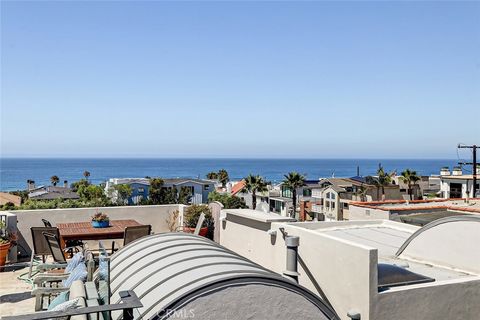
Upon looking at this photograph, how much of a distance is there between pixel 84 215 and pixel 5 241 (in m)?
2.60

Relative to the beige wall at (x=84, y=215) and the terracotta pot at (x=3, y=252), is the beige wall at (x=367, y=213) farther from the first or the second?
the terracotta pot at (x=3, y=252)

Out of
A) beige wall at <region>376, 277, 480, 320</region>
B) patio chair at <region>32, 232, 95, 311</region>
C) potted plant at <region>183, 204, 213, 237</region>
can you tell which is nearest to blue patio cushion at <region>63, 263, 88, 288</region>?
patio chair at <region>32, 232, 95, 311</region>

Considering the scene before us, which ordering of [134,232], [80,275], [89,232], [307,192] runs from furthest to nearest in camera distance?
[307,192] < [89,232] < [134,232] < [80,275]

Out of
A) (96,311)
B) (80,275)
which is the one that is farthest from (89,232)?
(96,311)

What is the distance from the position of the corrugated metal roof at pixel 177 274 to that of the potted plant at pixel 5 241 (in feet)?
22.8

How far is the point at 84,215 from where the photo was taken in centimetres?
1334

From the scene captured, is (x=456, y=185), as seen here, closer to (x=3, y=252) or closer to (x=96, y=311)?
(x=3, y=252)

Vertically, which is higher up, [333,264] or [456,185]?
[333,264]

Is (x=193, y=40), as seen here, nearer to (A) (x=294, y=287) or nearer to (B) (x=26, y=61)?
(B) (x=26, y=61)

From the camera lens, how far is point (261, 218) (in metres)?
9.86

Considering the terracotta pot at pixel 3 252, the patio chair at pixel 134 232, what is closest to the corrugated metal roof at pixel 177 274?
the patio chair at pixel 134 232

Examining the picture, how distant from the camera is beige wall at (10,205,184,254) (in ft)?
41.0

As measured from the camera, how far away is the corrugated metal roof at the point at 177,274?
12.1 feet

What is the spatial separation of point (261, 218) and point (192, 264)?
5.62 m
